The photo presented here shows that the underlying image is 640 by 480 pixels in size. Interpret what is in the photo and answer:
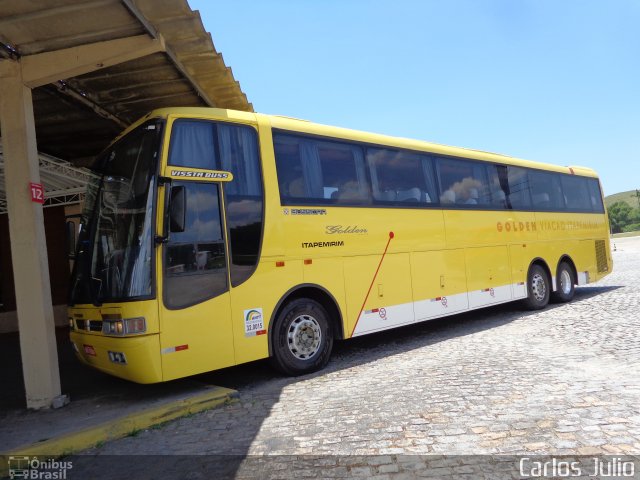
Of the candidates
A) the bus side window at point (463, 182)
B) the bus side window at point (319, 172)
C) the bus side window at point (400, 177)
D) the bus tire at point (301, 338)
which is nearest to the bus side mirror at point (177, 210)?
the bus side window at point (319, 172)

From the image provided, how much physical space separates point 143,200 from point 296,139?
2366mm

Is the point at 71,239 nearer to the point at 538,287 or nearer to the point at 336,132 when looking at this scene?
the point at 336,132

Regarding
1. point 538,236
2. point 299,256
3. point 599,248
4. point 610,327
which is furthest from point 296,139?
point 599,248

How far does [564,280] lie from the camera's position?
11648 millimetres

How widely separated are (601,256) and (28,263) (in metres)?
14.1

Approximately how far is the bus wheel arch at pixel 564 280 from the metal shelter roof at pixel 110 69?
848 centimetres

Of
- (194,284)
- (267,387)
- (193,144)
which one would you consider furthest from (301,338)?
(193,144)

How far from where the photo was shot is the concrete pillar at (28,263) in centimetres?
536

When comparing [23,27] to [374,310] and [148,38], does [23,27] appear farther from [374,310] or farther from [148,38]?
[374,310]

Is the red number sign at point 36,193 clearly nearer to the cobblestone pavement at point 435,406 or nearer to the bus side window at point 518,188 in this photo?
the cobblestone pavement at point 435,406

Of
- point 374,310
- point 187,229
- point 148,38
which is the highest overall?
point 148,38

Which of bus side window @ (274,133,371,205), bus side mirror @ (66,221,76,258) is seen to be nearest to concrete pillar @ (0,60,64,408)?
bus side mirror @ (66,221,76,258)

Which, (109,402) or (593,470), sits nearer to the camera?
(593,470)

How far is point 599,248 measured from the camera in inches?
528
